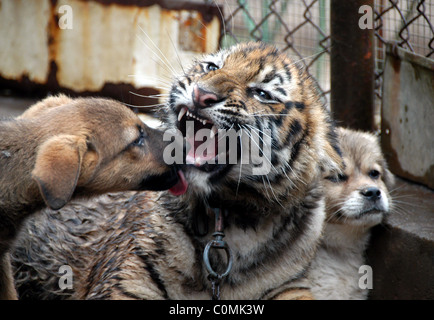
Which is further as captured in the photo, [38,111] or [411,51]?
[411,51]

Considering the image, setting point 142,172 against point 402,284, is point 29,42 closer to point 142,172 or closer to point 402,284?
point 142,172

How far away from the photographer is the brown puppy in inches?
149

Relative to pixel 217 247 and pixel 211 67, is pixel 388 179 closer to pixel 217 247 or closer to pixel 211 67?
pixel 211 67

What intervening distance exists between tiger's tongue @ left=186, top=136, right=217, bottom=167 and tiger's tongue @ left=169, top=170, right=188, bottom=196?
0.37 feet

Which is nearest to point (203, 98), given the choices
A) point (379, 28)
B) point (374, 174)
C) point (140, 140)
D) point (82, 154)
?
Answer: point (140, 140)

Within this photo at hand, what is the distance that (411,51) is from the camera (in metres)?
5.49

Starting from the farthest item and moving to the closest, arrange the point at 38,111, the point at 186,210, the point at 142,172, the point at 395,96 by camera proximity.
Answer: the point at 395,96 → the point at 38,111 → the point at 186,210 → the point at 142,172

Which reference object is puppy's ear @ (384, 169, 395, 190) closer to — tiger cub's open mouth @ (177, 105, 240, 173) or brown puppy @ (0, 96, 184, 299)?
tiger cub's open mouth @ (177, 105, 240, 173)

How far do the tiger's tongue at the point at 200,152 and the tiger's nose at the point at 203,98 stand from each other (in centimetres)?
20

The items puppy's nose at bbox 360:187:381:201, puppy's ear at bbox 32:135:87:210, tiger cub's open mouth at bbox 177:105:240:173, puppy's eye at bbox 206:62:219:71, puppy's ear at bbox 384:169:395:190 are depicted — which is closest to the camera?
puppy's ear at bbox 32:135:87:210

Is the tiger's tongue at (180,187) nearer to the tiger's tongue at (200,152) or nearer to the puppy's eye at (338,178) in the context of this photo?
the tiger's tongue at (200,152)

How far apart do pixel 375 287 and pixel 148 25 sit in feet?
10.7

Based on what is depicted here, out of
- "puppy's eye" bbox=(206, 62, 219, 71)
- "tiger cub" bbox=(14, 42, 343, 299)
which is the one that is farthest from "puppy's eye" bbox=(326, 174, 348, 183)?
"puppy's eye" bbox=(206, 62, 219, 71)
